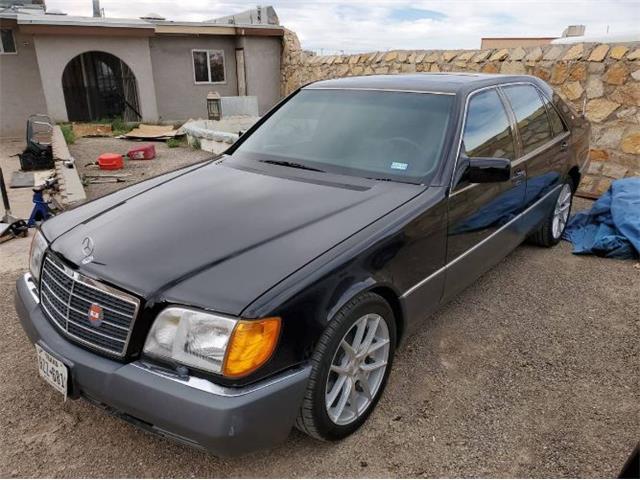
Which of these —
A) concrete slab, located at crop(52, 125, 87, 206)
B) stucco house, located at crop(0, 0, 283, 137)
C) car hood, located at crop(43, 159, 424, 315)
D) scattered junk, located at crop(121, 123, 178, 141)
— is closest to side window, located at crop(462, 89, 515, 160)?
car hood, located at crop(43, 159, 424, 315)

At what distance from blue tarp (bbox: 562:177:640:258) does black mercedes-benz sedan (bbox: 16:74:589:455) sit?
1554 millimetres

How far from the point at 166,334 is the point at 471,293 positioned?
2689mm

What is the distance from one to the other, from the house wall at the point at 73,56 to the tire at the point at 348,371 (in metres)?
15.4

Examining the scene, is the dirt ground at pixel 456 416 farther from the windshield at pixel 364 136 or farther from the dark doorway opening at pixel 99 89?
the dark doorway opening at pixel 99 89

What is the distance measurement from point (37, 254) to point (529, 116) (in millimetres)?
3571

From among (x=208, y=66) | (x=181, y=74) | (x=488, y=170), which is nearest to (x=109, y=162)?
(x=488, y=170)

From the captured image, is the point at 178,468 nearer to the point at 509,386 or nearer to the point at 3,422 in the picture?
the point at 3,422

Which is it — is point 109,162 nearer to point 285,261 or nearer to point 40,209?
point 40,209

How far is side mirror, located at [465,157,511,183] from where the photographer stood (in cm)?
278

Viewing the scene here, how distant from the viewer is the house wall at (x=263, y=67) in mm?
17547

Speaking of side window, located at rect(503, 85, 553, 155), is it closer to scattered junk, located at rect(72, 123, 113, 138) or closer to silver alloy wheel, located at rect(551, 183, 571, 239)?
silver alloy wheel, located at rect(551, 183, 571, 239)

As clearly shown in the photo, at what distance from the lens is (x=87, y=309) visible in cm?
208

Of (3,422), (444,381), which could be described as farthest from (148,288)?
(444,381)

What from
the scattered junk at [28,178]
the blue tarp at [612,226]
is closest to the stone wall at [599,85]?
the blue tarp at [612,226]
